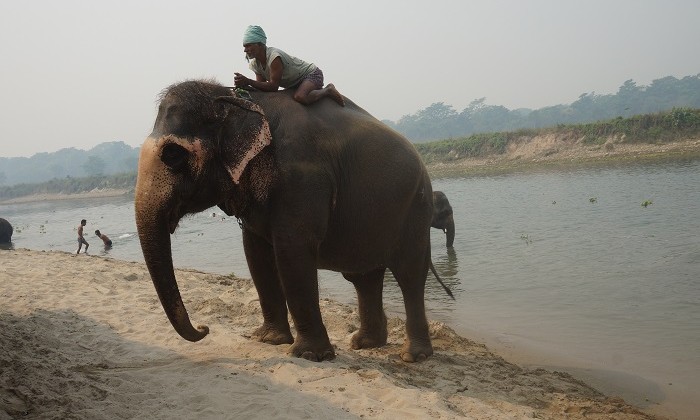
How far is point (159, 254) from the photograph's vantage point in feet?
13.4

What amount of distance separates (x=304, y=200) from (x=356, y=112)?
40.8 inches

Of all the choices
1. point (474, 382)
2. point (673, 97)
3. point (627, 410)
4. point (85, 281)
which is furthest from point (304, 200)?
point (673, 97)

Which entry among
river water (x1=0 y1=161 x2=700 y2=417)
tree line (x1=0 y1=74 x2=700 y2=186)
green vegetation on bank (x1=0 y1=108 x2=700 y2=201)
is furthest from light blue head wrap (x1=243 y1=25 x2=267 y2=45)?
tree line (x1=0 y1=74 x2=700 y2=186)

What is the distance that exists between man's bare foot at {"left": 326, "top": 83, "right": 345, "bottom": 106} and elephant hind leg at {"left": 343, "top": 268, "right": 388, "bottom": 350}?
5.15 ft

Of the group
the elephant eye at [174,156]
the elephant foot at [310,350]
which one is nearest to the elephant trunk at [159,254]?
the elephant eye at [174,156]

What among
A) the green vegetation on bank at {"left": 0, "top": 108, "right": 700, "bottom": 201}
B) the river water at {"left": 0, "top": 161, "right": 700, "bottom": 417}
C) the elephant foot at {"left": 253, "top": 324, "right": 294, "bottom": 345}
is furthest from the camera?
the green vegetation on bank at {"left": 0, "top": 108, "right": 700, "bottom": 201}

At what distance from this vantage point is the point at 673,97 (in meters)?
103

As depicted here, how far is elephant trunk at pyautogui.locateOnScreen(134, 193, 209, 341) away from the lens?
4070 mm

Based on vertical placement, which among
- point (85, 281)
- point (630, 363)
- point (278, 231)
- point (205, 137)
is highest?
point (205, 137)

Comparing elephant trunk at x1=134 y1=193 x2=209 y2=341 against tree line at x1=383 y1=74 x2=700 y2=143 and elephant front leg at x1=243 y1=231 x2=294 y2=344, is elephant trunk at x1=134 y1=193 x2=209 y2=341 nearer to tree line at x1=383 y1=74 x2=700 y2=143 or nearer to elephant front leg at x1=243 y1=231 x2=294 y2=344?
elephant front leg at x1=243 y1=231 x2=294 y2=344

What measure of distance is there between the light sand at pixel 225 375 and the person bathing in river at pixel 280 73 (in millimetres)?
2017

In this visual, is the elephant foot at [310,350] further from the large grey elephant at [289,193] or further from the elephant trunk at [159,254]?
the elephant trunk at [159,254]

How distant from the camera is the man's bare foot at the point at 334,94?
4934 millimetres

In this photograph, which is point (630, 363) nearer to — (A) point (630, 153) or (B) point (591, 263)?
(B) point (591, 263)
